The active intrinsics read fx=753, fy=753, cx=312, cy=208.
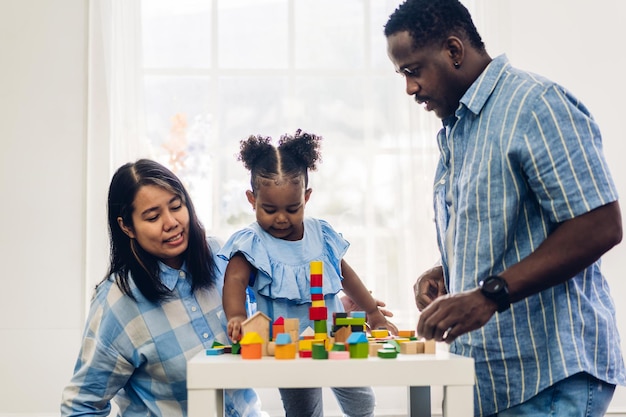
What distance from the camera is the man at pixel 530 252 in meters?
1.14

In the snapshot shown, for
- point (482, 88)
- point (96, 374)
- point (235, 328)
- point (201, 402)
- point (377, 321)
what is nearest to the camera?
point (201, 402)

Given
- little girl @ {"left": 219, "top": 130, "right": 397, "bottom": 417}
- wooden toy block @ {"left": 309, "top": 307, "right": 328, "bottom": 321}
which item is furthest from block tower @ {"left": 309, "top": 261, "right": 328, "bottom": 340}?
little girl @ {"left": 219, "top": 130, "right": 397, "bottom": 417}

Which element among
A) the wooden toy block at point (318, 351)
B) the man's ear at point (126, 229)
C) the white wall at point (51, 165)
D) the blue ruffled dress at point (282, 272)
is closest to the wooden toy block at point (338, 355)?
the wooden toy block at point (318, 351)

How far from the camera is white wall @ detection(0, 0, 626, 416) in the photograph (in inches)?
122

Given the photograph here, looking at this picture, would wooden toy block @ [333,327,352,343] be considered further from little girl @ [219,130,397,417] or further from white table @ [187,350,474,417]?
little girl @ [219,130,397,417]

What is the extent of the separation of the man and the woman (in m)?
0.64

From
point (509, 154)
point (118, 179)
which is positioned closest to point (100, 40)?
point (118, 179)

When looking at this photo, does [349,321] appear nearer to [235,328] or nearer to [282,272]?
[235,328]

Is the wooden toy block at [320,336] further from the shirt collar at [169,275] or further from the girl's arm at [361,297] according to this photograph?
the girl's arm at [361,297]

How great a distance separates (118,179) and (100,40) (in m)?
1.57

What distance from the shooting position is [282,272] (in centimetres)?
183

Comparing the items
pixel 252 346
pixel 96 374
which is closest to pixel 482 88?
pixel 252 346

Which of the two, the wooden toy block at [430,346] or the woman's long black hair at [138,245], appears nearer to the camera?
the wooden toy block at [430,346]

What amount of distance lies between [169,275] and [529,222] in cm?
85
